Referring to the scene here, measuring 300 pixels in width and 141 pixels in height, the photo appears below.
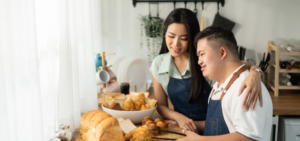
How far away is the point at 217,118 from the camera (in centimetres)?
101

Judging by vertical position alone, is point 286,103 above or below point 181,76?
below

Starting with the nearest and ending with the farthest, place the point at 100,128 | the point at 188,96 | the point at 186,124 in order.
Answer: the point at 100,128
the point at 186,124
the point at 188,96

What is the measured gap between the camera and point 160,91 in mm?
1506

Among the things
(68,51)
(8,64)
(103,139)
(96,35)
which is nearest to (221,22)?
(96,35)

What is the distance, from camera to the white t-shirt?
0.81 meters

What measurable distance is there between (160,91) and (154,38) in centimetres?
132

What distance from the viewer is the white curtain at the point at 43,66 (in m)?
0.62

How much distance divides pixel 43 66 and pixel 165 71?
71 cm

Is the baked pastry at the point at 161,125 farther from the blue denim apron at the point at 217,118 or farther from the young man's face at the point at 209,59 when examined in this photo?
the young man's face at the point at 209,59

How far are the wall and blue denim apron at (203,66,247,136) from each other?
1.80 meters

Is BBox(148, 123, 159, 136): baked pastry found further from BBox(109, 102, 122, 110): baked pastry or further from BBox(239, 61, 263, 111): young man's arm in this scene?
BBox(239, 61, 263, 111): young man's arm

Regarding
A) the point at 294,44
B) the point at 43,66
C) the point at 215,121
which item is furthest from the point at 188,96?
the point at 294,44

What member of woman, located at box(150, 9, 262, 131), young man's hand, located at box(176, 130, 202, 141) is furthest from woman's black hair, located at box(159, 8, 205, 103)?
young man's hand, located at box(176, 130, 202, 141)

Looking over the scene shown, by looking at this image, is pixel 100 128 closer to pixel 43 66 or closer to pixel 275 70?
pixel 43 66
